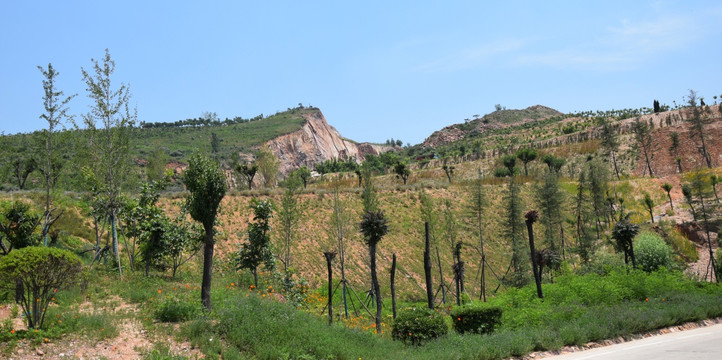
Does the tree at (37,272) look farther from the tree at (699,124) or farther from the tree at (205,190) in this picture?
the tree at (699,124)

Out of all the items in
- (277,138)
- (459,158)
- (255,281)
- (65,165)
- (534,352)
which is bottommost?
(534,352)

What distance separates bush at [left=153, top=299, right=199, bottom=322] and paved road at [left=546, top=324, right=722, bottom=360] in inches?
368

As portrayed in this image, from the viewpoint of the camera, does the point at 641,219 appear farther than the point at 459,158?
No

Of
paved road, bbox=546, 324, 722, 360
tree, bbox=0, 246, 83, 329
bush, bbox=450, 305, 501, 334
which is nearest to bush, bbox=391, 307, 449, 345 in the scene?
bush, bbox=450, 305, 501, 334

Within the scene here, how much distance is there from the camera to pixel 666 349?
38.7 ft

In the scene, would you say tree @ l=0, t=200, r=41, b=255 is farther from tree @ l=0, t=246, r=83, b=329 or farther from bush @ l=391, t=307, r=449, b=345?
bush @ l=391, t=307, r=449, b=345

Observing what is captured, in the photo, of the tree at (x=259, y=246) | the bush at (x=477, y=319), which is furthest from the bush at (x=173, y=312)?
the tree at (x=259, y=246)

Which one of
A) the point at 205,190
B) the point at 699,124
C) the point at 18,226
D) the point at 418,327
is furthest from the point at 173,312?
the point at 699,124

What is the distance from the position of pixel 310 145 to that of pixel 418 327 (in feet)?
405

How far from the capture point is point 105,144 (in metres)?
18.2

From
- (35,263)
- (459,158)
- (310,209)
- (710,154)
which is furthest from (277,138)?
(35,263)

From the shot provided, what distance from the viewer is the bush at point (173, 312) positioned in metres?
12.1

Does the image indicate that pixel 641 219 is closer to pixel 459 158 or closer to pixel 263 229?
pixel 263 229

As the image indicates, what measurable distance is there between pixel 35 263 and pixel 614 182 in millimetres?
57908
